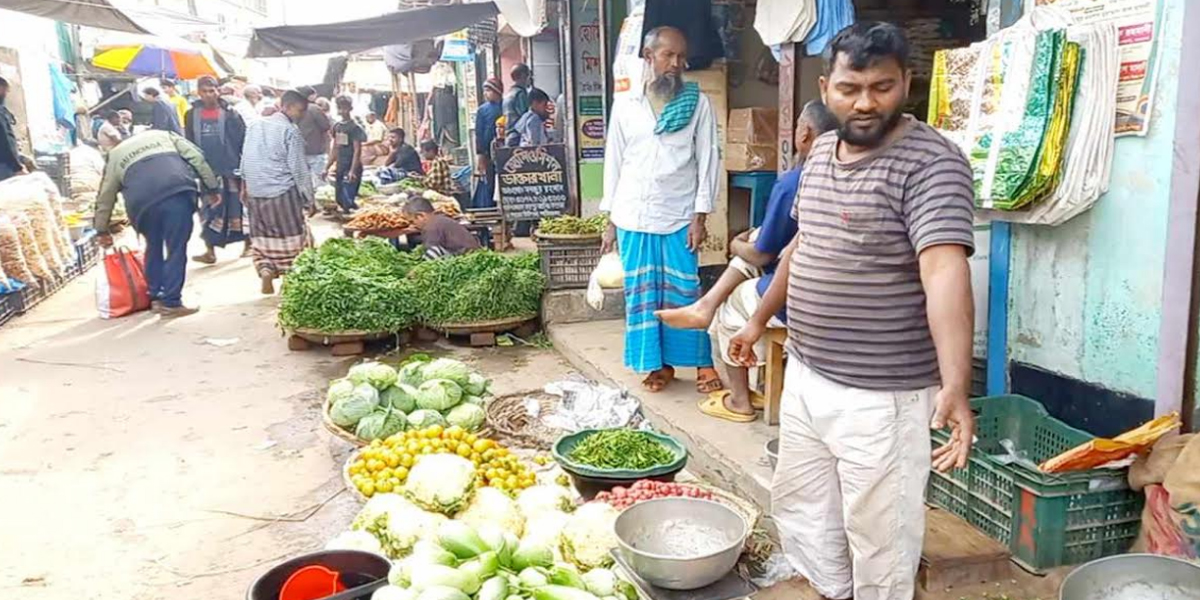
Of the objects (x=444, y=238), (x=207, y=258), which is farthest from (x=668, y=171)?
(x=207, y=258)

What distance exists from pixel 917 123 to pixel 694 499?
5.08ft

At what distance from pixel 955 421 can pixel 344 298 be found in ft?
17.5

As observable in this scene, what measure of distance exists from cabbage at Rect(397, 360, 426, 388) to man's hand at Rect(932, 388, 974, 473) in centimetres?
330

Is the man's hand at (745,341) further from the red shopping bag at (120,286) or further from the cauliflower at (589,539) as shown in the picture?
the red shopping bag at (120,286)

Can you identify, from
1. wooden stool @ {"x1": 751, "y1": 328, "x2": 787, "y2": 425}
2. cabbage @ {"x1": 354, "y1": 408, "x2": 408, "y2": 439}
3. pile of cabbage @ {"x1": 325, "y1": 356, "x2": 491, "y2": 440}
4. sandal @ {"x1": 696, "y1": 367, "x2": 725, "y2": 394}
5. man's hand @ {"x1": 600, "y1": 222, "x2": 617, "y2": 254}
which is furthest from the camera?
man's hand @ {"x1": 600, "y1": 222, "x2": 617, "y2": 254}

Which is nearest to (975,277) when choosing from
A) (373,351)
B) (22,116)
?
(373,351)

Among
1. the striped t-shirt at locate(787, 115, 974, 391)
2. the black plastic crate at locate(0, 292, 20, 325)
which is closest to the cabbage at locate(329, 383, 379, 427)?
the striped t-shirt at locate(787, 115, 974, 391)

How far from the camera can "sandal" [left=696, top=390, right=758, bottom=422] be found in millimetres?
4676

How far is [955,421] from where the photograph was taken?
242 cm

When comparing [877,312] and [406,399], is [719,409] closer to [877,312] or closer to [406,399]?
[406,399]

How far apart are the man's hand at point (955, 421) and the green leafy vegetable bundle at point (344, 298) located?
17.0ft

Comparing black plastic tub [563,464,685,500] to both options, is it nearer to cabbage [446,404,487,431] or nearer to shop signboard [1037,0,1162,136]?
cabbage [446,404,487,431]

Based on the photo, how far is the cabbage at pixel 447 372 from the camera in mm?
5102

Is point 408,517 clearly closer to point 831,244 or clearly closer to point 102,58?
point 831,244
